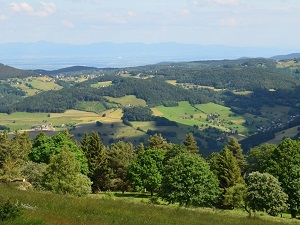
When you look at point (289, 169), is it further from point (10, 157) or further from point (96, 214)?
point (10, 157)

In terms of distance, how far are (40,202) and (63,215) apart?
3.74 m

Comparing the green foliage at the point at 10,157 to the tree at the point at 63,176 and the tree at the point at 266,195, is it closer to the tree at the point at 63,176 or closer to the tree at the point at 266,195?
the tree at the point at 63,176

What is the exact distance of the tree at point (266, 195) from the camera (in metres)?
39.5

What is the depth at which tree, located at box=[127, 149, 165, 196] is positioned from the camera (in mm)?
56281

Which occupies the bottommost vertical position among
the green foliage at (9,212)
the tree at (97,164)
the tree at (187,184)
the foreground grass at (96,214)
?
the tree at (97,164)

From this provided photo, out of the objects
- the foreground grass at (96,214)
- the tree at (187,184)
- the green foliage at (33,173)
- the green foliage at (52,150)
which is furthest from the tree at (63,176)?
the foreground grass at (96,214)

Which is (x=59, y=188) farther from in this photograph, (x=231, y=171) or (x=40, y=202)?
(x=231, y=171)

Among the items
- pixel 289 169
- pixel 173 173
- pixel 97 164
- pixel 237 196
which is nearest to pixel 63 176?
pixel 173 173

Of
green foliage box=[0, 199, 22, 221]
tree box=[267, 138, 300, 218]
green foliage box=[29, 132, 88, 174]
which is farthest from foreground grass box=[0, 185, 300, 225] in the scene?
green foliage box=[29, 132, 88, 174]

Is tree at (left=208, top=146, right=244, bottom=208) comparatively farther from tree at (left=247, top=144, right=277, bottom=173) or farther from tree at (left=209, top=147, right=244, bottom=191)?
tree at (left=247, top=144, right=277, bottom=173)

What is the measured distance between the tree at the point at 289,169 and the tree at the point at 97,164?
1043 inches

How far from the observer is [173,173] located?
44.2 metres

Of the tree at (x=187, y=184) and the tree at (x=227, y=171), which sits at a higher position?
the tree at (x=187, y=184)

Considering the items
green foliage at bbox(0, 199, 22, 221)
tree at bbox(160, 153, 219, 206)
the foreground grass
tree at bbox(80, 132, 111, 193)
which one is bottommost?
tree at bbox(80, 132, 111, 193)
